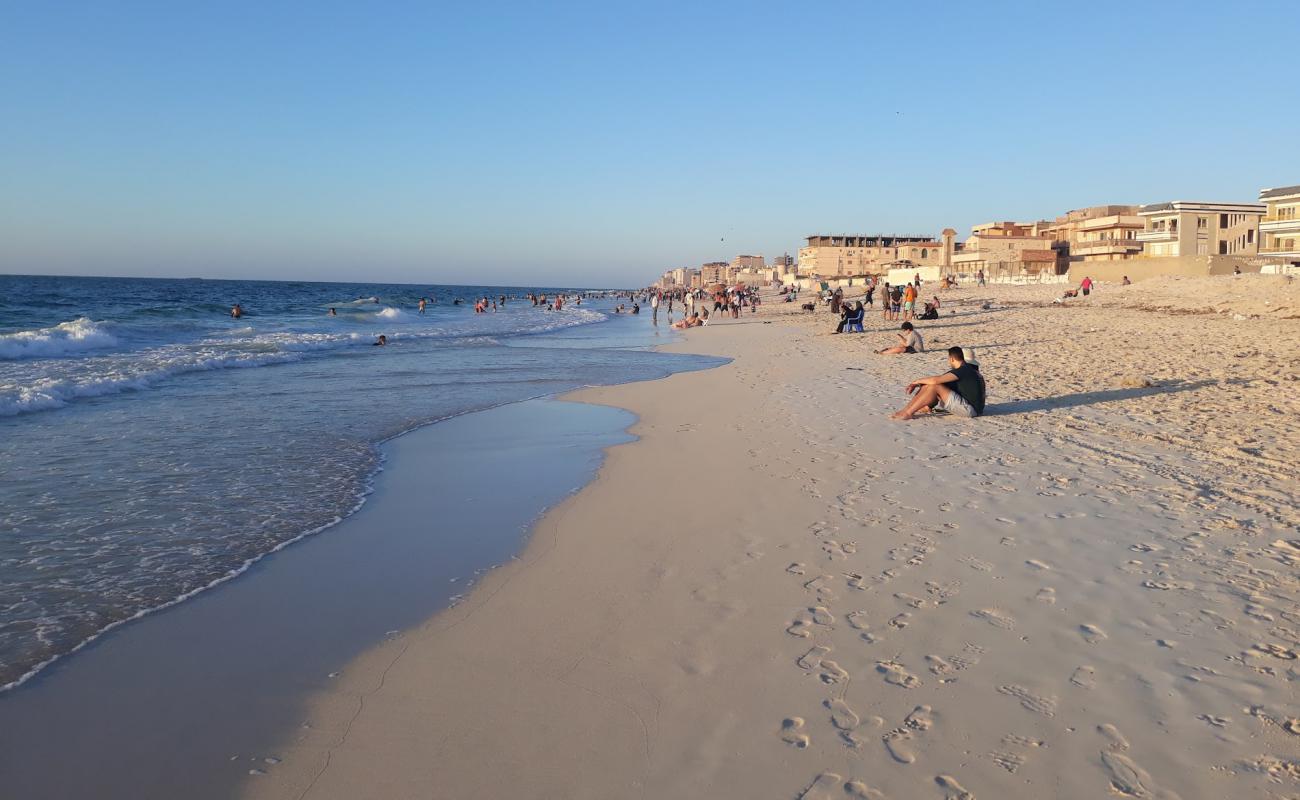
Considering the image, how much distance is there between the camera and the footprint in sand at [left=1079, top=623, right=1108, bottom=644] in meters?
3.80

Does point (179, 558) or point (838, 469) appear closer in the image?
point (179, 558)

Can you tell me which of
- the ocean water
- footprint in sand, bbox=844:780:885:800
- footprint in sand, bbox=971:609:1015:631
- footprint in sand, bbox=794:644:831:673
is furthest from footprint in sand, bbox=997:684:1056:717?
the ocean water

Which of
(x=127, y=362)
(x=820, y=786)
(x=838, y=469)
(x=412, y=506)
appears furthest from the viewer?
(x=127, y=362)

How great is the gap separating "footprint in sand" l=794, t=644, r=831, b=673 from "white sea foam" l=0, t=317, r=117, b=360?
25704 millimetres

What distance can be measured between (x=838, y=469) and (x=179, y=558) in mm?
5469

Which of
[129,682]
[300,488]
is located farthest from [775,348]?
[129,682]

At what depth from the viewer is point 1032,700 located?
130 inches

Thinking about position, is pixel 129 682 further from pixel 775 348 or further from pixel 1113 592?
pixel 775 348

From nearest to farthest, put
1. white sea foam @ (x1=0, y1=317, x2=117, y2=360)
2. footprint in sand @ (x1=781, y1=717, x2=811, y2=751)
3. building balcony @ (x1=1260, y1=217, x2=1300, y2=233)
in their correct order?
footprint in sand @ (x1=781, y1=717, x2=811, y2=751)
white sea foam @ (x1=0, y1=317, x2=117, y2=360)
building balcony @ (x1=1260, y1=217, x2=1300, y2=233)

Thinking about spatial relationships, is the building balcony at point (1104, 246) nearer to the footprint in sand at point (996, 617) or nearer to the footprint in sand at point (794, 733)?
the footprint in sand at point (996, 617)

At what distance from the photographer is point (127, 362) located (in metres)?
19.6

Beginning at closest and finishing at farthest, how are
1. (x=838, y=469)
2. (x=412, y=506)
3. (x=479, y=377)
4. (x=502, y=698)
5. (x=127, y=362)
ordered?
(x=502, y=698) → (x=412, y=506) → (x=838, y=469) → (x=479, y=377) → (x=127, y=362)

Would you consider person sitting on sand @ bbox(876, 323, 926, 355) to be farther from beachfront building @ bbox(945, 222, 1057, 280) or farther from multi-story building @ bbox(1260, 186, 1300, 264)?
beachfront building @ bbox(945, 222, 1057, 280)

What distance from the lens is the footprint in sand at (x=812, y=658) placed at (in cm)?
367
